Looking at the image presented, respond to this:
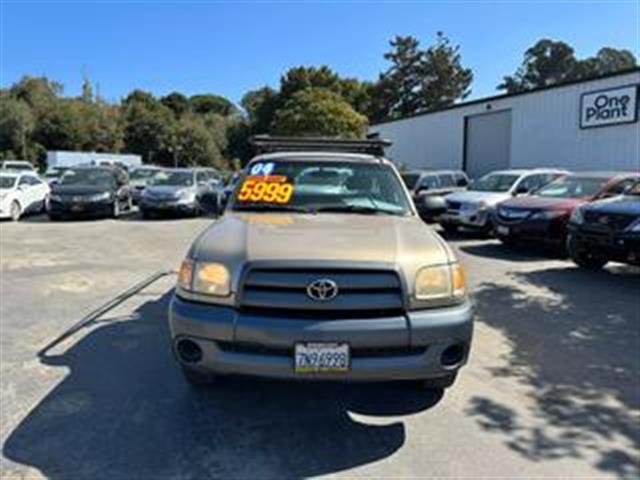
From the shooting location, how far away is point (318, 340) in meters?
3.91

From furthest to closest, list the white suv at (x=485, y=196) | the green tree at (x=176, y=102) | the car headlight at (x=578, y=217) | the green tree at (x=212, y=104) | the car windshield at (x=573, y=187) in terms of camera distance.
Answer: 1. the green tree at (x=212, y=104)
2. the green tree at (x=176, y=102)
3. the white suv at (x=485, y=196)
4. the car windshield at (x=573, y=187)
5. the car headlight at (x=578, y=217)

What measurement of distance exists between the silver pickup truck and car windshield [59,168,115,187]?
17.1m

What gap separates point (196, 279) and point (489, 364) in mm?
2851

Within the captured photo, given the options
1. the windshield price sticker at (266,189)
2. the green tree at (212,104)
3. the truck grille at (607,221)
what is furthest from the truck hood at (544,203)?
the green tree at (212,104)

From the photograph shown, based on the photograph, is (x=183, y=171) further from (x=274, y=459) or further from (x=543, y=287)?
(x=274, y=459)

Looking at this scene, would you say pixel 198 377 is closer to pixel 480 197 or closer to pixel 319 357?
pixel 319 357

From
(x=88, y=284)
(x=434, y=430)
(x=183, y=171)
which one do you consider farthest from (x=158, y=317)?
(x=183, y=171)

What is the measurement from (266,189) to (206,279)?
174 centimetres

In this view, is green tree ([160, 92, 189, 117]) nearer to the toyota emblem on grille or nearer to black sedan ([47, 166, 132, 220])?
black sedan ([47, 166, 132, 220])

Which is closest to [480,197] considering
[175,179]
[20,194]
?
[175,179]

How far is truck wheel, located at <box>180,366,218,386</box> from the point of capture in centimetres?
426

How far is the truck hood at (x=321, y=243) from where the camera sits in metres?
4.12

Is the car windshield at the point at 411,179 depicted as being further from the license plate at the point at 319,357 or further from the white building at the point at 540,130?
the license plate at the point at 319,357

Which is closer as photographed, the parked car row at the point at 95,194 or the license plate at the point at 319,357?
the license plate at the point at 319,357
